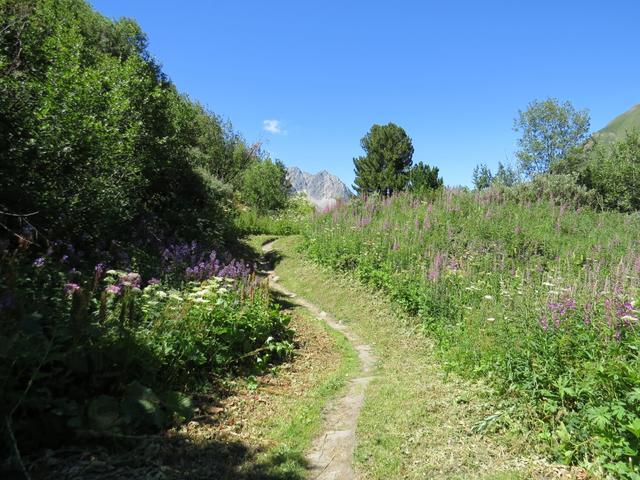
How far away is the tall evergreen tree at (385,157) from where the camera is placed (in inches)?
1838

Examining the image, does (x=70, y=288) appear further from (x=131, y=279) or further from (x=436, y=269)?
(x=436, y=269)

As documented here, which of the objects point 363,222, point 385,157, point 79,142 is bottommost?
point 79,142

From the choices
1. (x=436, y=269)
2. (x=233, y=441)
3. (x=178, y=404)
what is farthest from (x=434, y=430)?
(x=436, y=269)

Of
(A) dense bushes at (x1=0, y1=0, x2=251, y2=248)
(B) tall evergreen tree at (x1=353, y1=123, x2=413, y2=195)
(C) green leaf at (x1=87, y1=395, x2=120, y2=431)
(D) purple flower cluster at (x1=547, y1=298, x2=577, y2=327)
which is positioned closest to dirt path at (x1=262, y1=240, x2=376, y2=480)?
(C) green leaf at (x1=87, y1=395, x2=120, y2=431)

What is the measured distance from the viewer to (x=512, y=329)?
5.19m

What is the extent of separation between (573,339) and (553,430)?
960 millimetres

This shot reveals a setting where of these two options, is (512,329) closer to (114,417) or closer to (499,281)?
(499,281)

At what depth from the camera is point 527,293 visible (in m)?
5.97

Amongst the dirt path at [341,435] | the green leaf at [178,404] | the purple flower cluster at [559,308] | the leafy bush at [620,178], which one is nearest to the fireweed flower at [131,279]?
the green leaf at [178,404]

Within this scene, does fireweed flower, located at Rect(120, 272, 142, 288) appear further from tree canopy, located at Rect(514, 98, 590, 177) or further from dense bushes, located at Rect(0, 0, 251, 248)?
tree canopy, located at Rect(514, 98, 590, 177)

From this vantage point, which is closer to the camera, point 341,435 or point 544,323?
point 341,435

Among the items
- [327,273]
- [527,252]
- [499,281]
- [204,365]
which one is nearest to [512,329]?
[499,281]

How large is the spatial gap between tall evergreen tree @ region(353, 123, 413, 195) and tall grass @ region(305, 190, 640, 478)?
3114 centimetres

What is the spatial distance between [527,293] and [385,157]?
4298 centimetres
